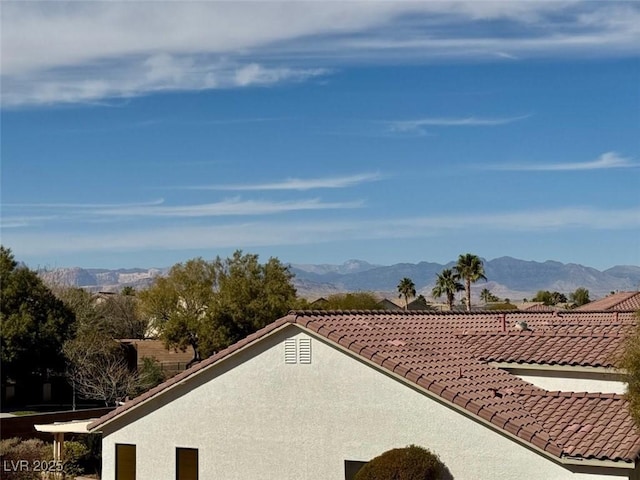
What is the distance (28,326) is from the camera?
5606cm

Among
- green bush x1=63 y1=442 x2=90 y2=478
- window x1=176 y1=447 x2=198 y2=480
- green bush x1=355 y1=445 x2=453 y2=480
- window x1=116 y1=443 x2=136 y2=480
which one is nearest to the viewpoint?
green bush x1=355 y1=445 x2=453 y2=480

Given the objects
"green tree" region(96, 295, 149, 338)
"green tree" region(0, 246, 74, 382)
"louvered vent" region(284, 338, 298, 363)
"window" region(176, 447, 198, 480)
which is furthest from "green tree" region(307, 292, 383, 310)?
"louvered vent" region(284, 338, 298, 363)

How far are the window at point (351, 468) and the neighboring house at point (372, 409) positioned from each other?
0.09 feet

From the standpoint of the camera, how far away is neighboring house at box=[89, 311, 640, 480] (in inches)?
691

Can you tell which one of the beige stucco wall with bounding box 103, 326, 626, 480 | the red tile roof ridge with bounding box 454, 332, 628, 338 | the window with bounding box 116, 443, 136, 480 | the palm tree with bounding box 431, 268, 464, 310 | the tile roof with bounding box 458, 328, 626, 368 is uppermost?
the palm tree with bounding box 431, 268, 464, 310

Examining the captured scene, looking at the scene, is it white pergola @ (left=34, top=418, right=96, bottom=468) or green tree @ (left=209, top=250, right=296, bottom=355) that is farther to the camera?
green tree @ (left=209, top=250, right=296, bottom=355)

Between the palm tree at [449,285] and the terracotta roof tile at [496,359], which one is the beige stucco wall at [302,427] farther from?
the palm tree at [449,285]

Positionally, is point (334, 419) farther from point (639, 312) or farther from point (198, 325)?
point (198, 325)

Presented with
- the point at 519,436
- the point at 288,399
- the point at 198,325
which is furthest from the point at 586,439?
the point at 198,325

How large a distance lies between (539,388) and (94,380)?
130 feet

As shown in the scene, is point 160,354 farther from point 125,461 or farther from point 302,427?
point 302,427

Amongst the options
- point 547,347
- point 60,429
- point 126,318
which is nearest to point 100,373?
point 60,429

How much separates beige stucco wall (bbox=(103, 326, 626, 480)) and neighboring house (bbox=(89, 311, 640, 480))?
0.02 m

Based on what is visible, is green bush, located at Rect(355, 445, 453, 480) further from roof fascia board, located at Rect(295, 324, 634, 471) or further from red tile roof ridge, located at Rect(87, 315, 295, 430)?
red tile roof ridge, located at Rect(87, 315, 295, 430)
